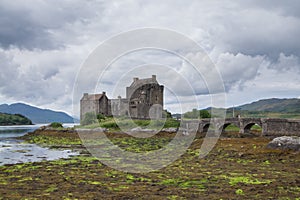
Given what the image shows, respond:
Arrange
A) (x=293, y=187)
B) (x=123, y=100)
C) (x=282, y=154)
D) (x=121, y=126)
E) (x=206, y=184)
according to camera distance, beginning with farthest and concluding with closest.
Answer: (x=123, y=100) < (x=121, y=126) < (x=282, y=154) < (x=206, y=184) < (x=293, y=187)

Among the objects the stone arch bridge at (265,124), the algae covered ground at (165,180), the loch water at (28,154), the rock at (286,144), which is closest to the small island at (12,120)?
the loch water at (28,154)

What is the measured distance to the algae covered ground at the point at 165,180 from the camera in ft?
51.0

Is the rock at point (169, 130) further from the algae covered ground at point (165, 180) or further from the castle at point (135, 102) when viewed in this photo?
the algae covered ground at point (165, 180)

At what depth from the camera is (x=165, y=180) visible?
1909 cm

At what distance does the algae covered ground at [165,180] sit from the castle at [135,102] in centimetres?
5544

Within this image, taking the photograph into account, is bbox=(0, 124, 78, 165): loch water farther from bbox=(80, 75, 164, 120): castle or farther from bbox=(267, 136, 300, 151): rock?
bbox=(80, 75, 164, 120): castle

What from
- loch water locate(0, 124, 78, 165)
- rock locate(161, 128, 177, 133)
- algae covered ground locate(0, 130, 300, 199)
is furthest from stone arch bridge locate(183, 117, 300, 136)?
loch water locate(0, 124, 78, 165)

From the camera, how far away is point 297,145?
29.8 metres

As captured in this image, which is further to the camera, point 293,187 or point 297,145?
point 297,145

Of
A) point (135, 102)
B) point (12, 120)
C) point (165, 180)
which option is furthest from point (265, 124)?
point (12, 120)

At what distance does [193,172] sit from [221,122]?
33.9m

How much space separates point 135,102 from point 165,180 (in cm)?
6583

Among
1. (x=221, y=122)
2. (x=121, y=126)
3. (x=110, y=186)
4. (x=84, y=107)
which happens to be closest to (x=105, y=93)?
(x=84, y=107)

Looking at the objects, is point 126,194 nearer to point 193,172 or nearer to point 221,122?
point 193,172
